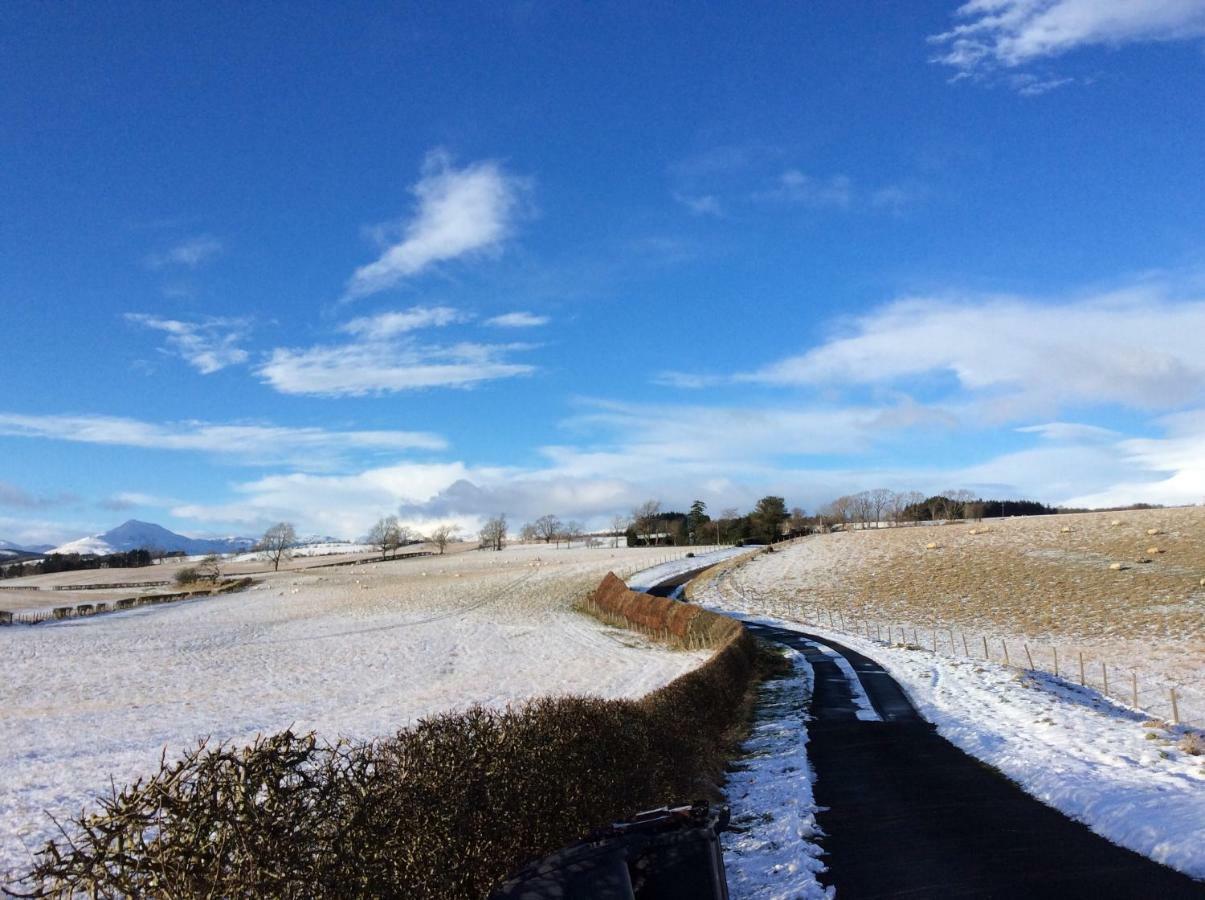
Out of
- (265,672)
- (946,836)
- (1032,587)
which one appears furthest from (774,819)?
(1032,587)

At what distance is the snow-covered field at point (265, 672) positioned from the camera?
18594 mm

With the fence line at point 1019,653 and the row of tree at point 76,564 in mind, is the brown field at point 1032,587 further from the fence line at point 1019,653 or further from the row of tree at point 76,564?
the row of tree at point 76,564

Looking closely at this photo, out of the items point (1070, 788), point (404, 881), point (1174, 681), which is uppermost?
point (404, 881)

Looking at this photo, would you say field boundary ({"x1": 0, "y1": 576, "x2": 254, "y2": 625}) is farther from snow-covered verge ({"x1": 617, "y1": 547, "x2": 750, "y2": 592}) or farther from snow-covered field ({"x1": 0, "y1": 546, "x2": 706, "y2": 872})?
snow-covered verge ({"x1": 617, "y1": 547, "x2": 750, "y2": 592})

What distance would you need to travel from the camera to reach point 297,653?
1614 inches

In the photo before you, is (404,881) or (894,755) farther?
(894,755)

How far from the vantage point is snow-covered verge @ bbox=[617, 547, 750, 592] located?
69375 mm

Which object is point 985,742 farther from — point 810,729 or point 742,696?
point 742,696

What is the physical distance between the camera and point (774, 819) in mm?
11180

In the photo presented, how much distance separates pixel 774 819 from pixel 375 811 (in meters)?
7.29

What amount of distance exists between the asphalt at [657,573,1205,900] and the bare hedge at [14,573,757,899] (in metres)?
2.58

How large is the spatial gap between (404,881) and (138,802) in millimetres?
2191

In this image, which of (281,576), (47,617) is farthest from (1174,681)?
(281,576)

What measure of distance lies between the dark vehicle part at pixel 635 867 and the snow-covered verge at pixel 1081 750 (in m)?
6.86
